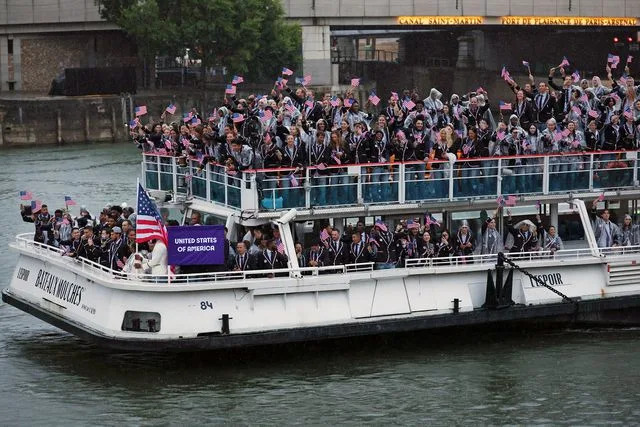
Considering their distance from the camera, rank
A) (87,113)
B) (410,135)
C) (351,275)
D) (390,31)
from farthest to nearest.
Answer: (390,31) → (87,113) → (410,135) → (351,275)

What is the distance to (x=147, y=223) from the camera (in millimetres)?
25594

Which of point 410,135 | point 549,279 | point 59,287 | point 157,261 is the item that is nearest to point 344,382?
point 157,261

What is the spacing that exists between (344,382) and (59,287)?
5.29 meters

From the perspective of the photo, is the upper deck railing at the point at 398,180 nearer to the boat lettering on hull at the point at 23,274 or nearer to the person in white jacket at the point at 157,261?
the person in white jacket at the point at 157,261

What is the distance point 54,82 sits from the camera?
78.9 metres

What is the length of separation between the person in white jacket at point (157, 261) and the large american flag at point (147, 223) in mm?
117

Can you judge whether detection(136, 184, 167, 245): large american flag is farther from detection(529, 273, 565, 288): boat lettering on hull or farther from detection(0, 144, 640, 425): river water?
detection(529, 273, 565, 288): boat lettering on hull

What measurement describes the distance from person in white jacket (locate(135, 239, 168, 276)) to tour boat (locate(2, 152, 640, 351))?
0.69 ft

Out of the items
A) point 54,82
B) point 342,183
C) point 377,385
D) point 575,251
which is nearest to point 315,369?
point 377,385

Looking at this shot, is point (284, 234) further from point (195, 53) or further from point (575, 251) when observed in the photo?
point (195, 53)

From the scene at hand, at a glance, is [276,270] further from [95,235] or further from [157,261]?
[95,235]

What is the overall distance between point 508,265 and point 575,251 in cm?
148

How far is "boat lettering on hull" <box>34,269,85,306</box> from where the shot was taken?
2656 cm

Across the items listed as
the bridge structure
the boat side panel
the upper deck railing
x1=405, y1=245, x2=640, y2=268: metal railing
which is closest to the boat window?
the boat side panel
